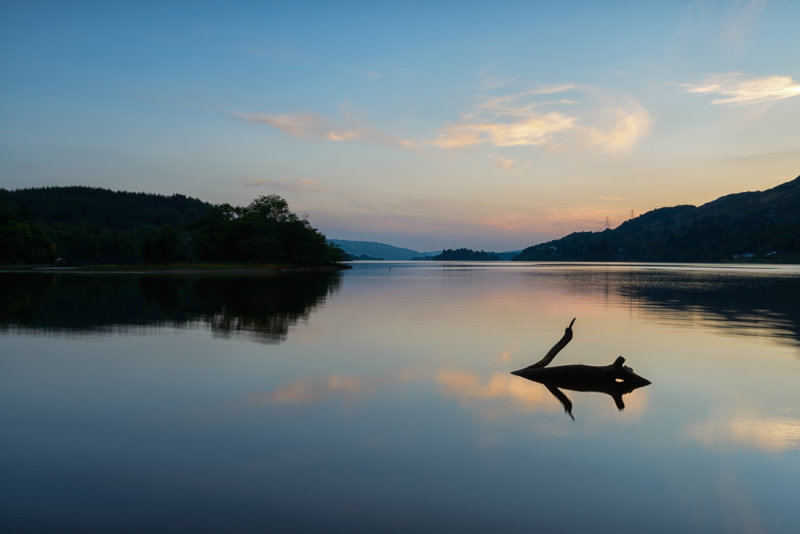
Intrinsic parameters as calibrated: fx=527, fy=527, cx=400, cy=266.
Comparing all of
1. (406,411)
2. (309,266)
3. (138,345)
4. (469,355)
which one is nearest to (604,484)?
(406,411)

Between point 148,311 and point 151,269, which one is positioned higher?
point 151,269

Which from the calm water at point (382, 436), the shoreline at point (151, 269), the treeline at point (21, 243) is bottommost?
the calm water at point (382, 436)

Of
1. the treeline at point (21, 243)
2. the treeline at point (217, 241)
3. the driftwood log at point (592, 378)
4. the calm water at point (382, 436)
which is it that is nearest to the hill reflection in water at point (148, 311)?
the calm water at point (382, 436)

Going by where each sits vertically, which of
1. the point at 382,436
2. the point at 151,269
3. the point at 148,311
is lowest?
the point at 382,436

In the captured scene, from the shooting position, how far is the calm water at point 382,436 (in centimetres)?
859

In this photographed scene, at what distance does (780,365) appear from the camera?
21.4 m

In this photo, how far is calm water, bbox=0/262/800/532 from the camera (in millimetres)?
8586

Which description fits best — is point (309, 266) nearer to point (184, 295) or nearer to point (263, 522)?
point (184, 295)

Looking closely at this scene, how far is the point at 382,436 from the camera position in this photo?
12.4 meters

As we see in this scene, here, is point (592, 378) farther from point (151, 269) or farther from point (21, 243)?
point (21, 243)

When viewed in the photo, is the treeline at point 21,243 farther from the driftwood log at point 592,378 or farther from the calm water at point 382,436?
the driftwood log at point 592,378

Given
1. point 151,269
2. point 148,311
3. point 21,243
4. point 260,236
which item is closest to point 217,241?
point 260,236

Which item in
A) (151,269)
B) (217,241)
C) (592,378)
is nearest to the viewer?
(592,378)

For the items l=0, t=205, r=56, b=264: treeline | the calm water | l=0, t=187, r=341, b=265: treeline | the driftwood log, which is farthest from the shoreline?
the driftwood log
